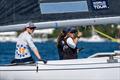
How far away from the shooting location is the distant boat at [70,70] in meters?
11.8

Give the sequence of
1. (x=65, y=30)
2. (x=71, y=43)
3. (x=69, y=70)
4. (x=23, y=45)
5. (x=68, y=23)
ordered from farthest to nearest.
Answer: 1. (x=65, y=30)
2. (x=68, y=23)
3. (x=71, y=43)
4. (x=23, y=45)
5. (x=69, y=70)

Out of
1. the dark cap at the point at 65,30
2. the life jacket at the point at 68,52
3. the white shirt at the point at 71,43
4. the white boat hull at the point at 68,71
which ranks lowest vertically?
the white boat hull at the point at 68,71

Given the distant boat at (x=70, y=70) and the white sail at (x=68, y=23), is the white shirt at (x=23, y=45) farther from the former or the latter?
the white sail at (x=68, y=23)

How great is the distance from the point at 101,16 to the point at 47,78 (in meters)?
2.20

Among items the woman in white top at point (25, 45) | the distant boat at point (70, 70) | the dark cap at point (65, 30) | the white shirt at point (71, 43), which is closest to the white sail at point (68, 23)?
the dark cap at point (65, 30)

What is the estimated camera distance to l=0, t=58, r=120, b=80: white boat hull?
1175 centimetres

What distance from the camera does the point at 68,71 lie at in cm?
1188

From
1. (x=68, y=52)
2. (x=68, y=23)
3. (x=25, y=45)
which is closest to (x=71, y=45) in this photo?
(x=68, y=52)

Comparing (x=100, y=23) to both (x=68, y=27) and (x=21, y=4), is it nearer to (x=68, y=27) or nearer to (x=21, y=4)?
(x=68, y=27)

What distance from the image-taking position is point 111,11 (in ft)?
44.6

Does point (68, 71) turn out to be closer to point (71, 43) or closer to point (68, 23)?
point (71, 43)

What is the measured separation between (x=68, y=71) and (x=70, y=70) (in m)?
0.04

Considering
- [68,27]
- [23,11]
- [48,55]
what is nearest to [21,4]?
[23,11]

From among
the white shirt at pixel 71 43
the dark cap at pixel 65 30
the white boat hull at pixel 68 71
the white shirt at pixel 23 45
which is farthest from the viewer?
the dark cap at pixel 65 30
